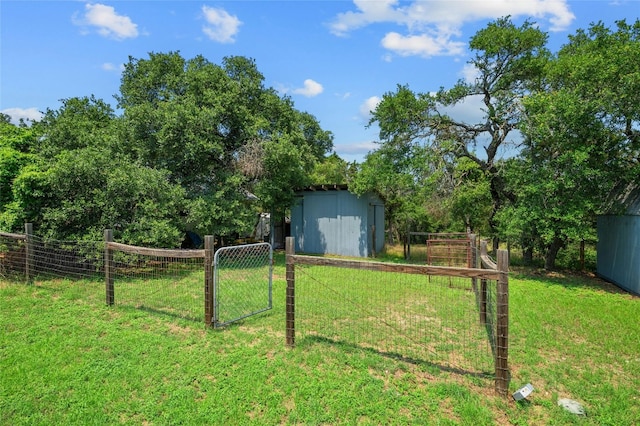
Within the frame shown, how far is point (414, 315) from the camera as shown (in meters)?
5.60

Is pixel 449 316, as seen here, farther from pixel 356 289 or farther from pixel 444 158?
pixel 444 158

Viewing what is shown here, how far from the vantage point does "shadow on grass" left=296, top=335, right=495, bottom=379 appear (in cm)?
358

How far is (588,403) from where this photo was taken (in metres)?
3.13

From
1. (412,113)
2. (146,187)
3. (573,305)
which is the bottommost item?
(573,305)

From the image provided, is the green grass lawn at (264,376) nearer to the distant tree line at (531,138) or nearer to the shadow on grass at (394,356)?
the shadow on grass at (394,356)

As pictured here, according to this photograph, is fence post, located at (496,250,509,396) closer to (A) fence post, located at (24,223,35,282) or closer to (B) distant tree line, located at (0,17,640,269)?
(B) distant tree line, located at (0,17,640,269)

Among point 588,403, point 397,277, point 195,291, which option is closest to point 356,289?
point 397,277

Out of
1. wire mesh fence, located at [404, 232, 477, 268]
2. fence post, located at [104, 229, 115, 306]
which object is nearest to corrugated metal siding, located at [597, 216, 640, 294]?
wire mesh fence, located at [404, 232, 477, 268]

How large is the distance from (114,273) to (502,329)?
6167 millimetres

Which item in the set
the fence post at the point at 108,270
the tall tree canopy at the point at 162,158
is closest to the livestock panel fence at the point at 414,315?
the fence post at the point at 108,270

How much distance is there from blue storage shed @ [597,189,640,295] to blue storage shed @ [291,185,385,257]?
661 cm

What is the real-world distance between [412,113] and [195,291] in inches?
307

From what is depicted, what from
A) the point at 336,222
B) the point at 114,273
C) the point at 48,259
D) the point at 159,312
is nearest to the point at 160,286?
the point at 114,273

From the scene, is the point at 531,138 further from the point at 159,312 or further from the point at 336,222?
the point at 159,312
